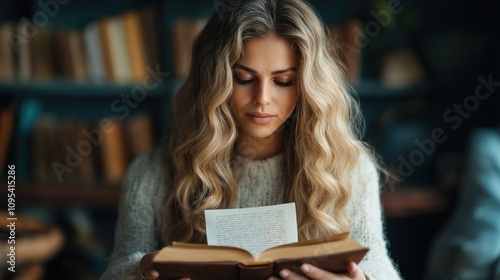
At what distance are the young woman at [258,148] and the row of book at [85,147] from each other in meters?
1.17

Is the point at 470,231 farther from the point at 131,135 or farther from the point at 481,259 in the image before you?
the point at 131,135

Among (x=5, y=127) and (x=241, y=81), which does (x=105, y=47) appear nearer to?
(x=5, y=127)

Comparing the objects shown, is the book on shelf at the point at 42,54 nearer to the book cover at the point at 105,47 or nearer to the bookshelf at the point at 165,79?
the bookshelf at the point at 165,79

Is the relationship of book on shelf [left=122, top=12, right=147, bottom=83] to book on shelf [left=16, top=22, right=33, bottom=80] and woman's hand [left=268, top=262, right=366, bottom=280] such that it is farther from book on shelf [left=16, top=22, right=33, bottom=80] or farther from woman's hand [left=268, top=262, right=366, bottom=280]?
woman's hand [left=268, top=262, right=366, bottom=280]

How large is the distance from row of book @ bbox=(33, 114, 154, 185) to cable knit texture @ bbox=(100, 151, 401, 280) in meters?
1.17

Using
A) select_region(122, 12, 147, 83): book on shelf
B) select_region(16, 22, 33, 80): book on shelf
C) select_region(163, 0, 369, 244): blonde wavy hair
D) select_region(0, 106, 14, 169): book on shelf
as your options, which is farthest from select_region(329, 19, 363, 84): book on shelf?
select_region(0, 106, 14, 169): book on shelf

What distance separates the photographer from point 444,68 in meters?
2.82

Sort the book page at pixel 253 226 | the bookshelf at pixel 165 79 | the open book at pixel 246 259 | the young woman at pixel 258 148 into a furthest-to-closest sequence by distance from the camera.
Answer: the bookshelf at pixel 165 79 → the young woman at pixel 258 148 → the book page at pixel 253 226 → the open book at pixel 246 259

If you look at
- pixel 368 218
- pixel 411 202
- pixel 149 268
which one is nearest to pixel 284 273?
pixel 149 268

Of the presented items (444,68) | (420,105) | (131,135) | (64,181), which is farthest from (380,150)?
(64,181)

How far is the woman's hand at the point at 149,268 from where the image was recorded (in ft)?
4.19

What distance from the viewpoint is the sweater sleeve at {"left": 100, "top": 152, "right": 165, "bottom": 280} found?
61.5 inches

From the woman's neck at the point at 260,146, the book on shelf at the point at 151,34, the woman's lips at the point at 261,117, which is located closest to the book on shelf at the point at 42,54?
the book on shelf at the point at 151,34

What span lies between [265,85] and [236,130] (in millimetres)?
180
